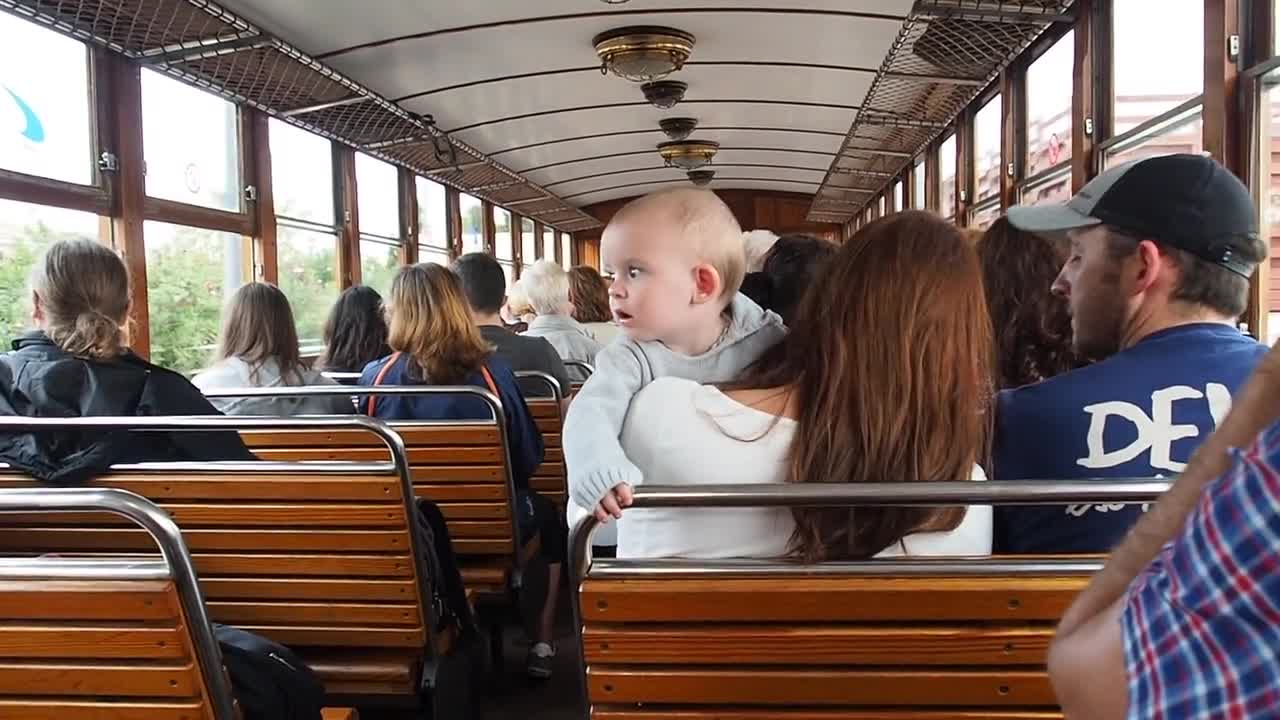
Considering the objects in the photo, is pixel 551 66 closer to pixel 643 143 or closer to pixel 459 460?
pixel 643 143

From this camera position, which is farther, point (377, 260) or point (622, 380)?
point (377, 260)

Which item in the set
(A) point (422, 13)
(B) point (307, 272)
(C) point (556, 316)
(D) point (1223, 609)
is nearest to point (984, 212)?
(C) point (556, 316)

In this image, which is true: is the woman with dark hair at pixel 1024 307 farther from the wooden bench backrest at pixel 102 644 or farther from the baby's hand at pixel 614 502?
the wooden bench backrest at pixel 102 644

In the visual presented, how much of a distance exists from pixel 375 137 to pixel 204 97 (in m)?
Result: 1.25

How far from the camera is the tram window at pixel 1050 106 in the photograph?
202 inches

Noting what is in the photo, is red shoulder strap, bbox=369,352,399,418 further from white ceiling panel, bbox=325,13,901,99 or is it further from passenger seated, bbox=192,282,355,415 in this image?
white ceiling panel, bbox=325,13,901,99

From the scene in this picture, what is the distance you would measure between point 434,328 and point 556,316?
159 cm

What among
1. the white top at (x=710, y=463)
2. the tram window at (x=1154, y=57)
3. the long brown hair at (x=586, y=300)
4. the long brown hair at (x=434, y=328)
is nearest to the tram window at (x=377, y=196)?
the long brown hair at (x=586, y=300)

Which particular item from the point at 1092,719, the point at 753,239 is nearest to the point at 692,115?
the point at 753,239

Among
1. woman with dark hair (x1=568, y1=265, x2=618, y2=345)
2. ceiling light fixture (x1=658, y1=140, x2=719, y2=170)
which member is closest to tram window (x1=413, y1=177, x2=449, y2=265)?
ceiling light fixture (x1=658, y1=140, x2=719, y2=170)

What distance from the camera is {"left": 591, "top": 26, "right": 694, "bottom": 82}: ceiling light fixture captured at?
5.10 m

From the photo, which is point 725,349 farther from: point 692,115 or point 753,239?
point 692,115

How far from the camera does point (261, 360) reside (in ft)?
10.6

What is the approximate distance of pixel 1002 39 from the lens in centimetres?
449
